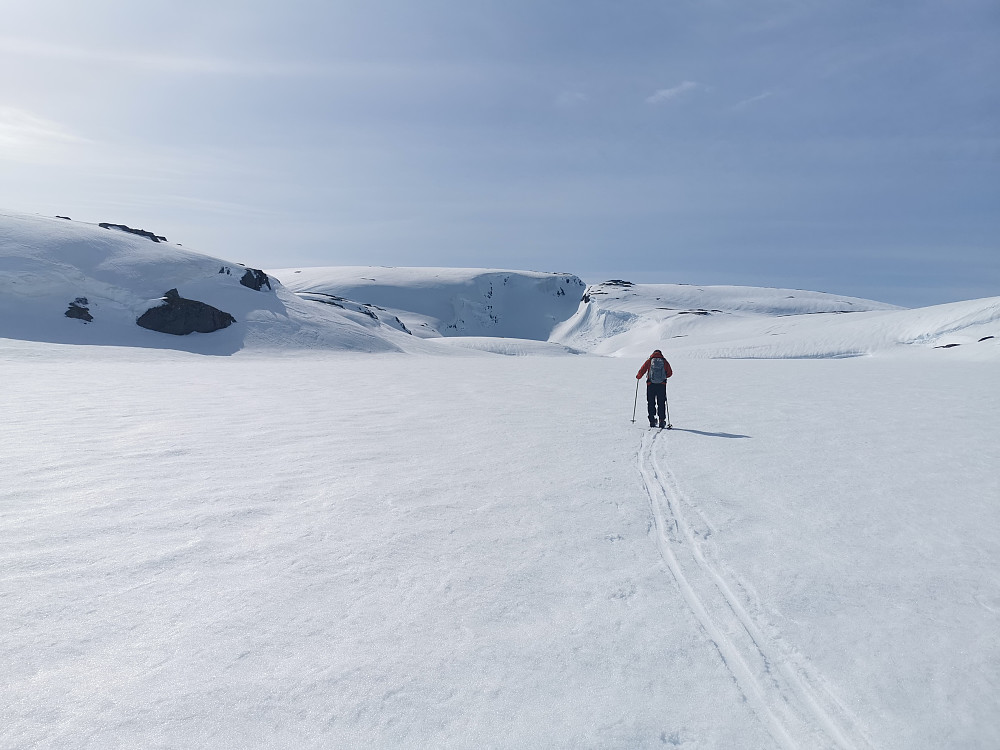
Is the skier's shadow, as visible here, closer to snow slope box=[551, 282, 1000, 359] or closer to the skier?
the skier

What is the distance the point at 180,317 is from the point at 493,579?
52.5 metres

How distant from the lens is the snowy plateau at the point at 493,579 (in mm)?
3252

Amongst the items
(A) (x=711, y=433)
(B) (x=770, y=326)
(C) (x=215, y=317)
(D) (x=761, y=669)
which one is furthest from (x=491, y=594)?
(B) (x=770, y=326)

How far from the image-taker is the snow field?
324 centimetres

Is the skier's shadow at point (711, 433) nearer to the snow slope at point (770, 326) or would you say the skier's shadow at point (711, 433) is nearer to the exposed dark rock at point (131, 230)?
the snow slope at point (770, 326)

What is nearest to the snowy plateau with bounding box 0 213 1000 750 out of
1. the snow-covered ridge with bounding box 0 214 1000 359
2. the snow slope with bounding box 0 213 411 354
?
the snow slope with bounding box 0 213 411 354

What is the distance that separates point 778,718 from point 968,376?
30.9 m

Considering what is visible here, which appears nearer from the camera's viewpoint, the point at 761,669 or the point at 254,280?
the point at 761,669

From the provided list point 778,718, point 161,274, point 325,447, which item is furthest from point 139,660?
point 161,274

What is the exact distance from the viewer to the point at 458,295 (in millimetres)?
170250

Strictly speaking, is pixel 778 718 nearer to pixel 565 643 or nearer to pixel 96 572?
pixel 565 643

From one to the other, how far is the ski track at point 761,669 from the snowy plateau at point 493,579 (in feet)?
0.07

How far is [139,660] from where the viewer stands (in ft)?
11.9

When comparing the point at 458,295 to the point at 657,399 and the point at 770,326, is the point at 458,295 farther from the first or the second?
the point at 657,399
